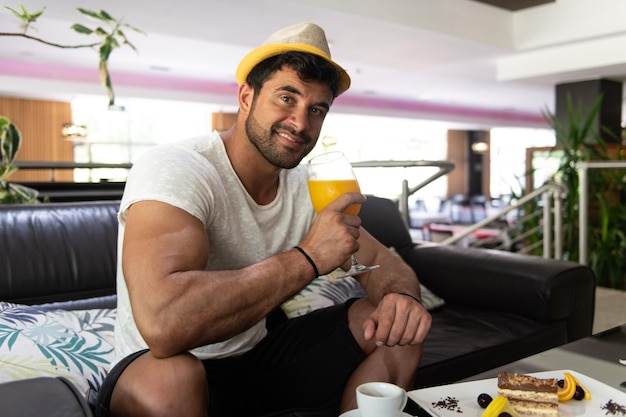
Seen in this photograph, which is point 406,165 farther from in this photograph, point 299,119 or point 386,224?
point 299,119

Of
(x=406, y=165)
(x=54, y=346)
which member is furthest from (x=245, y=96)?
(x=406, y=165)

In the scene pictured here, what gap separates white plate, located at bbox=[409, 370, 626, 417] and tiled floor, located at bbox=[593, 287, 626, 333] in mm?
2308

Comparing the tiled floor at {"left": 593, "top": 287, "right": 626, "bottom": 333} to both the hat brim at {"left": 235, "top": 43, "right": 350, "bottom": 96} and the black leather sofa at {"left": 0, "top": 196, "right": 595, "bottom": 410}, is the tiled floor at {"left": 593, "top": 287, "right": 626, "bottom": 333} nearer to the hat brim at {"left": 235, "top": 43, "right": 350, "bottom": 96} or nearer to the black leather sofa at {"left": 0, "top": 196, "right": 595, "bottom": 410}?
the black leather sofa at {"left": 0, "top": 196, "right": 595, "bottom": 410}

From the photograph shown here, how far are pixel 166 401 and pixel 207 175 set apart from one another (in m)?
0.48

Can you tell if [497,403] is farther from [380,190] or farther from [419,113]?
[380,190]

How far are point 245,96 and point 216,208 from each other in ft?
1.05

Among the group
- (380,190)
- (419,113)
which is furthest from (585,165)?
(380,190)

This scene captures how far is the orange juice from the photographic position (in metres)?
1.24

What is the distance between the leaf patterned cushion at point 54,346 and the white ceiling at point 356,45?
3451 millimetres

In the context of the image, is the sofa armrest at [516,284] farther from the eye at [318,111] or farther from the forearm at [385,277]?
the eye at [318,111]

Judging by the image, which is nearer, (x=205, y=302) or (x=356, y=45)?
(x=205, y=302)

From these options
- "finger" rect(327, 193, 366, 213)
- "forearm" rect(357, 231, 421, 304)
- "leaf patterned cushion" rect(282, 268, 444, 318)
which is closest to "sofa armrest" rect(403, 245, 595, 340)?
"leaf patterned cushion" rect(282, 268, 444, 318)

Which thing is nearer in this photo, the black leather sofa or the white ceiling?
the black leather sofa

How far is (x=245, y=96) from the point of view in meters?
1.40
